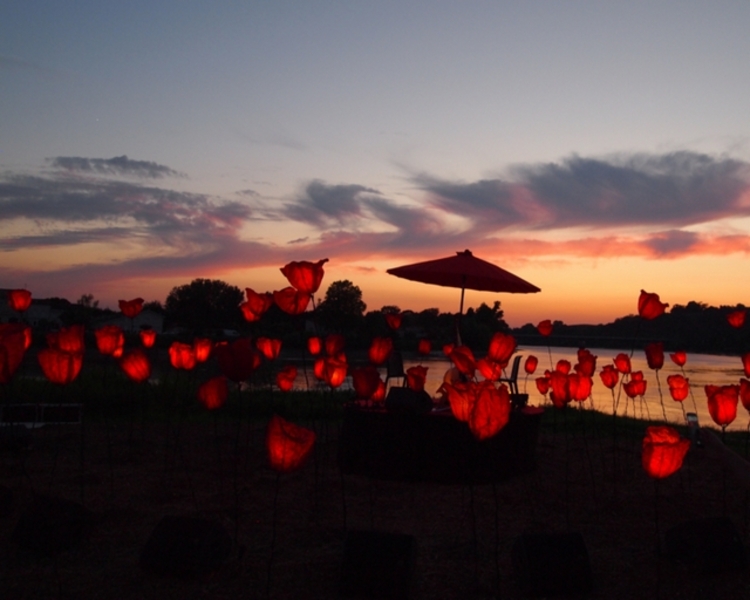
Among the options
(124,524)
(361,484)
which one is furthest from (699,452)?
(124,524)

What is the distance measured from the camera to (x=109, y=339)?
251 inches

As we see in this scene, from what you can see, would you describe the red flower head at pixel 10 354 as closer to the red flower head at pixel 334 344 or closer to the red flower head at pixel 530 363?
the red flower head at pixel 334 344

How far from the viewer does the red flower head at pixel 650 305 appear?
588cm

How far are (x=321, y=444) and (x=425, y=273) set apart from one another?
86.3 inches

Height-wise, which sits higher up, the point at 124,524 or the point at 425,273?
the point at 425,273

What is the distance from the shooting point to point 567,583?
3.50 meters

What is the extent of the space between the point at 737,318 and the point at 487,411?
16.1 feet

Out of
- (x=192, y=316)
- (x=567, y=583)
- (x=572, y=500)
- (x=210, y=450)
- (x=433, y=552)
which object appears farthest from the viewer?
(x=192, y=316)

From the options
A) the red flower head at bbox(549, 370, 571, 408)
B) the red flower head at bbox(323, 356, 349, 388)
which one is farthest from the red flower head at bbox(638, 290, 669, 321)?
the red flower head at bbox(323, 356, 349, 388)

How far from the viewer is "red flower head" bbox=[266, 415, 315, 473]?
3.04 meters

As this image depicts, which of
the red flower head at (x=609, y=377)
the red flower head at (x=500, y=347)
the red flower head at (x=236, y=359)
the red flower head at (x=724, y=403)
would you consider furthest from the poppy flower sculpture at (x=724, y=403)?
the red flower head at (x=609, y=377)

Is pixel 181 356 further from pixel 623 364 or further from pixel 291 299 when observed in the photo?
pixel 623 364

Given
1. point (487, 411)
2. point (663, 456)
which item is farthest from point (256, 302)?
point (663, 456)

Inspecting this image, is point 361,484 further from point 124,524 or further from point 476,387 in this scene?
point 476,387
